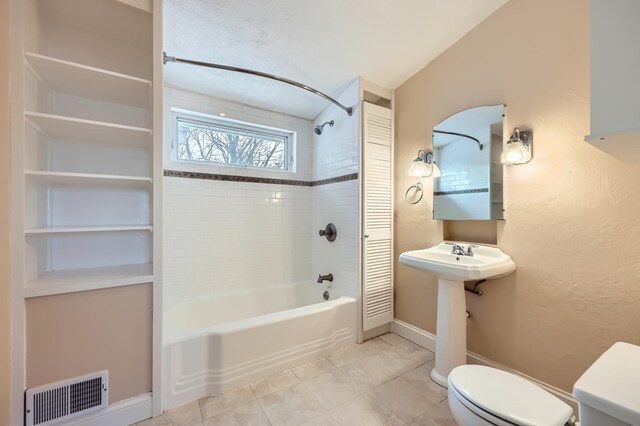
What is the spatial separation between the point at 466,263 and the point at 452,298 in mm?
273

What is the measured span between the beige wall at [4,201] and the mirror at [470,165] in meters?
2.52

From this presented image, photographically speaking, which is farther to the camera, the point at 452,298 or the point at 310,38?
the point at 310,38

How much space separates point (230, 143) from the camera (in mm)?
2643

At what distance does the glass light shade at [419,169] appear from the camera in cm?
211

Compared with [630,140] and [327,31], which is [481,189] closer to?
[630,140]

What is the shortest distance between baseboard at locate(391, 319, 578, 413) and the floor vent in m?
2.14

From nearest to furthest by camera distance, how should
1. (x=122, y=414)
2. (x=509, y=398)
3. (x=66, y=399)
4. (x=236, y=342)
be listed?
(x=509, y=398)
(x=66, y=399)
(x=122, y=414)
(x=236, y=342)

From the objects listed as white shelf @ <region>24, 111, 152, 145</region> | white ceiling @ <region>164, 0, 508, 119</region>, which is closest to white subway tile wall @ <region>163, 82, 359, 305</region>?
white ceiling @ <region>164, 0, 508, 119</region>

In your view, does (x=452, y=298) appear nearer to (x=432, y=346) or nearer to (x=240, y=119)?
(x=432, y=346)

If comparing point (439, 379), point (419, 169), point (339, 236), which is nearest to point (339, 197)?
point (339, 236)

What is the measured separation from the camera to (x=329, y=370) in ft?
6.25

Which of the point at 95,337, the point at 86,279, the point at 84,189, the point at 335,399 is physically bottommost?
the point at 335,399

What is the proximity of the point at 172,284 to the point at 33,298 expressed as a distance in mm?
1064

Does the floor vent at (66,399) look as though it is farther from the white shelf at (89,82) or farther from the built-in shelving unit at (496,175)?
the built-in shelving unit at (496,175)
